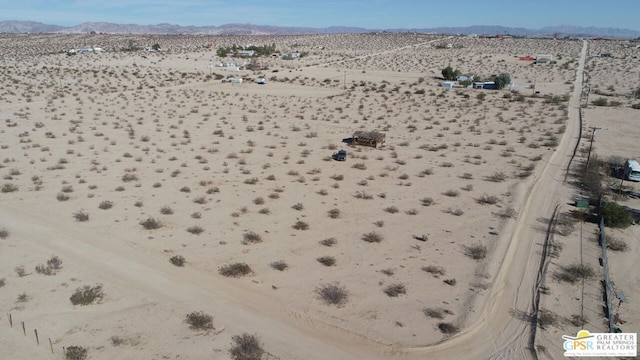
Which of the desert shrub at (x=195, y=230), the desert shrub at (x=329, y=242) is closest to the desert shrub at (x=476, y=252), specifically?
the desert shrub at (x=329, y=242)

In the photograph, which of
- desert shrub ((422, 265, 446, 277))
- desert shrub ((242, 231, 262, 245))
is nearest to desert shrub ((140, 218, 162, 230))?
desert shrub ((242, 231, 262, 245))

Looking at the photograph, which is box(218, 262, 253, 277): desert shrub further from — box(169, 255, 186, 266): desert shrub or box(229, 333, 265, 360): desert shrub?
box(229, 333, 265, 360): desert shrub

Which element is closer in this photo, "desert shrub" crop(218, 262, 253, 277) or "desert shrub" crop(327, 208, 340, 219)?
"desert shrub" crop(218, 262, 253, 277)

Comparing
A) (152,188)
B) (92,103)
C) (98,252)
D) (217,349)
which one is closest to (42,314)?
(98,252)

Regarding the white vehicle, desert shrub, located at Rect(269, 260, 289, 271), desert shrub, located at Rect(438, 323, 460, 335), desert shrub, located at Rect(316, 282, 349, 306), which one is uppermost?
the white vehicle

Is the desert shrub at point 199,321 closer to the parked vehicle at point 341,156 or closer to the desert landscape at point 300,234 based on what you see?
the desert landscape at point 300,234

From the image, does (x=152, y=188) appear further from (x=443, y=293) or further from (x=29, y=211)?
(x=443, y=293)

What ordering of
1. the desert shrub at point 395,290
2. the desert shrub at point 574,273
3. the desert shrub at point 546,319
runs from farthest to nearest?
the desert shrub at point 574,273, the desert shrub at point 395,290, the desert shrub at point 546,319
